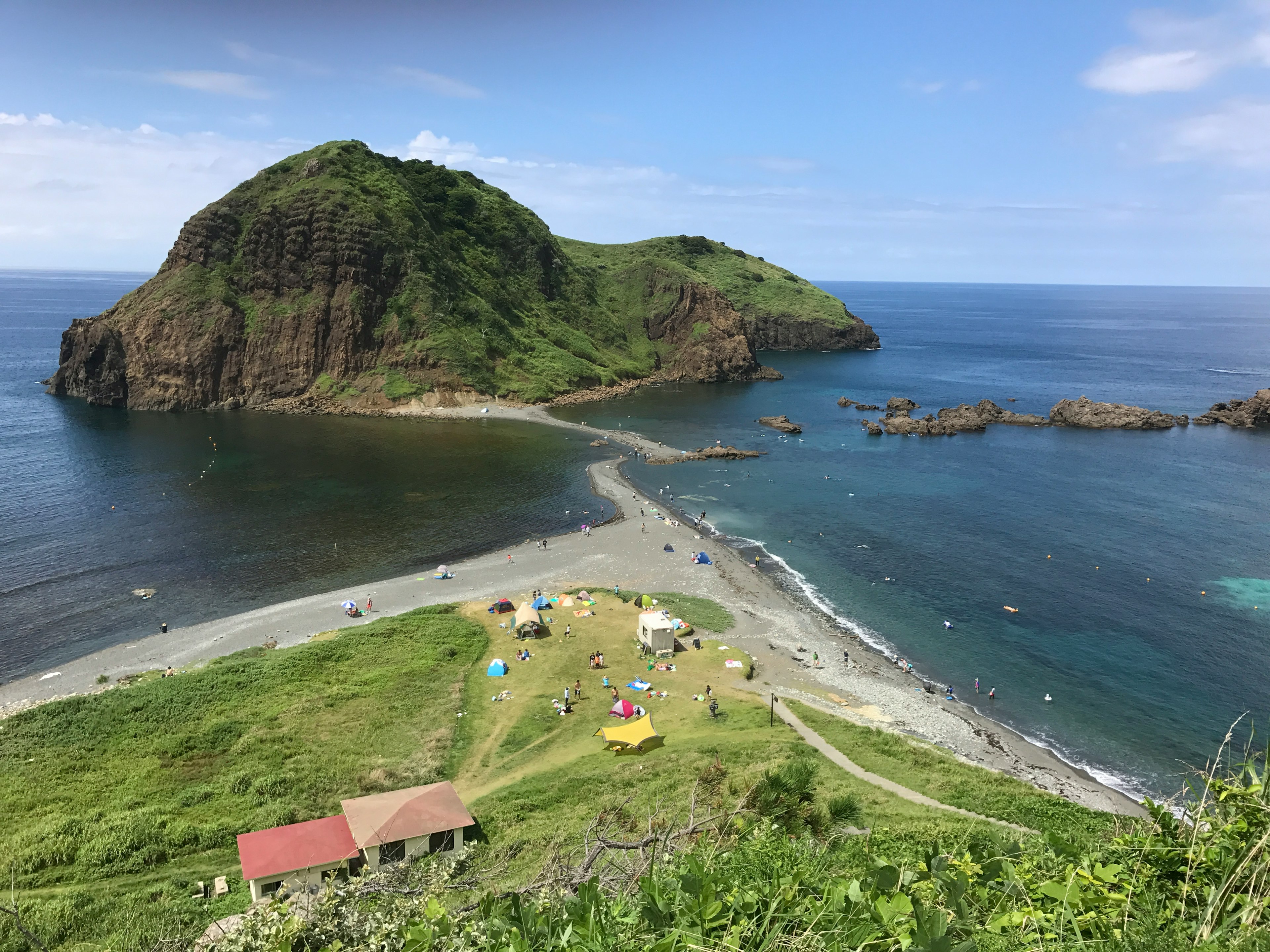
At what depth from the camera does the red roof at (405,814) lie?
2339cm

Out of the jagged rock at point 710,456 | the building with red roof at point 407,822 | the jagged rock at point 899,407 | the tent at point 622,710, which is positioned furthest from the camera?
the jagged rock at point 899,407

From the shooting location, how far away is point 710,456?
94062 mm

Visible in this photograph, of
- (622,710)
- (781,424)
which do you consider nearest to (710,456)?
(781,424)

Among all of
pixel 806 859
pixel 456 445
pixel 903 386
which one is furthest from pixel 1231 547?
pixel 903 386

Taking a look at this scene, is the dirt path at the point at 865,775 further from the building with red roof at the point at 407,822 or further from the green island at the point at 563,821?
the building with red roof at the point at 407,822

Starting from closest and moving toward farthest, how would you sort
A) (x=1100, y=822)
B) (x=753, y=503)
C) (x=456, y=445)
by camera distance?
(x=1100, y=822) < (x=753, y=503) < (x=456, y=445)

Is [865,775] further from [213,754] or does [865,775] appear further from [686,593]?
[213,754]

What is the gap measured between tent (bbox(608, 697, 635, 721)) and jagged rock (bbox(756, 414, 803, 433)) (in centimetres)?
7687

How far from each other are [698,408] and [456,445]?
47.6 m

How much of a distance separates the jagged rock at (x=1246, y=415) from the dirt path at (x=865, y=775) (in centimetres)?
11365

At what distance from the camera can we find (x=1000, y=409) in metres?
119

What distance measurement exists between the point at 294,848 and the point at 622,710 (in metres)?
17.5

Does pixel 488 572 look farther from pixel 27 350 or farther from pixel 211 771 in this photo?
pixel 27 350

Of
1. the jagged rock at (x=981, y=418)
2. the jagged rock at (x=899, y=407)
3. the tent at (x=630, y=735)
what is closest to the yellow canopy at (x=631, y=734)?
the tent at (x=630, y=735)
